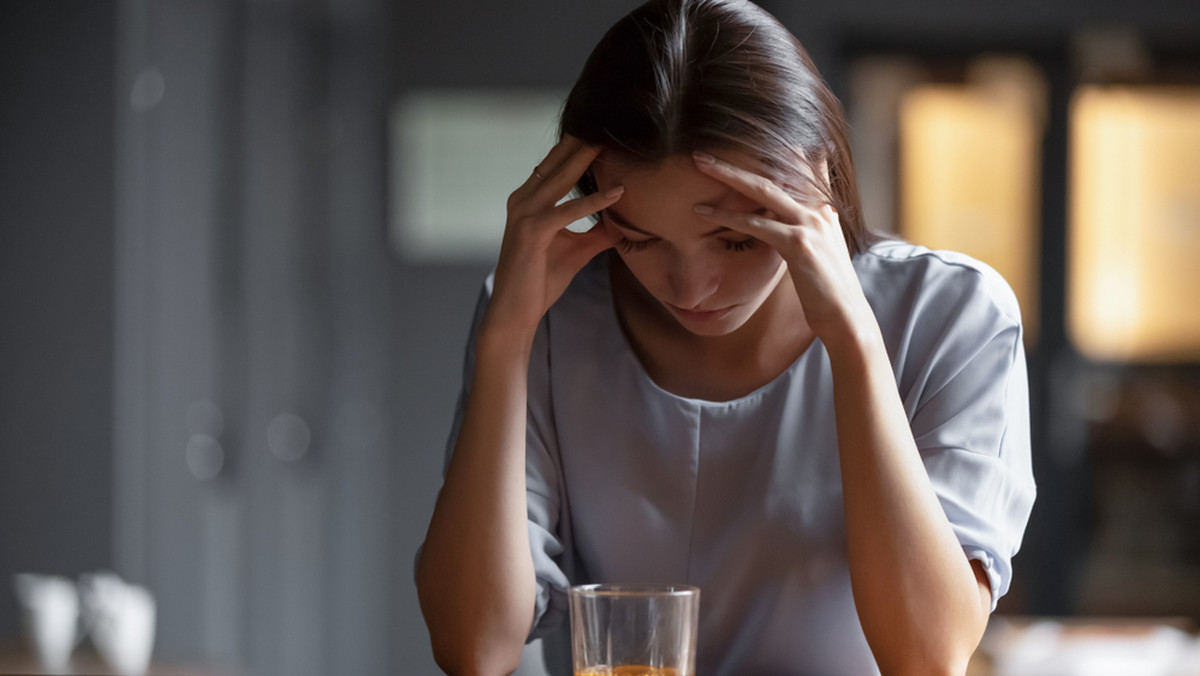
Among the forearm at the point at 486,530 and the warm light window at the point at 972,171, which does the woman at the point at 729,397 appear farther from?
the warm light window at the point at 972,171

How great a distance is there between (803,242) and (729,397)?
275 mm

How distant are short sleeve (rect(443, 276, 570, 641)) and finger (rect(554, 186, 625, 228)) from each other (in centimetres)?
17

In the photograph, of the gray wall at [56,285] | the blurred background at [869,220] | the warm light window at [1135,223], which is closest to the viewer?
the gray wall at [56,285]

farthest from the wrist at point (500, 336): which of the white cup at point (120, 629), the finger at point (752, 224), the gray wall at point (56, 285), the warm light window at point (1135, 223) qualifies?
the warm light window at point (1135, 223)

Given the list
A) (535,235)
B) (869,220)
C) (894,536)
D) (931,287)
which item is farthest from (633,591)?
(869,220)

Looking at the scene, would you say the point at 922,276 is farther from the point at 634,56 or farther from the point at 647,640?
the point at 647,640

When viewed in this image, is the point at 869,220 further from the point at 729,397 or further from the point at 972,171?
the point at 729,397

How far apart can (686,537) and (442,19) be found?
3034 millimetres

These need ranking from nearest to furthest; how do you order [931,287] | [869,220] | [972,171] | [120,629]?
[931,287] → [120,629] → [869,220] → [972,171]

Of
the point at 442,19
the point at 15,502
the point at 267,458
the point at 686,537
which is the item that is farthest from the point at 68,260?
the point at 442,19

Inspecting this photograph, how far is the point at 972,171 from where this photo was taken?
3916 millimetres

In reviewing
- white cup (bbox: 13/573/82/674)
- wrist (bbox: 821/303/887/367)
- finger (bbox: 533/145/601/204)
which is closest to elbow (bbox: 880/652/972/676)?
wrist (bbox: 821/303/887/367)

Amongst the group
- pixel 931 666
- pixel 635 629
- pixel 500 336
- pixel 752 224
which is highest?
pixel 752 224

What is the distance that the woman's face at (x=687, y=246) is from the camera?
0.95m
